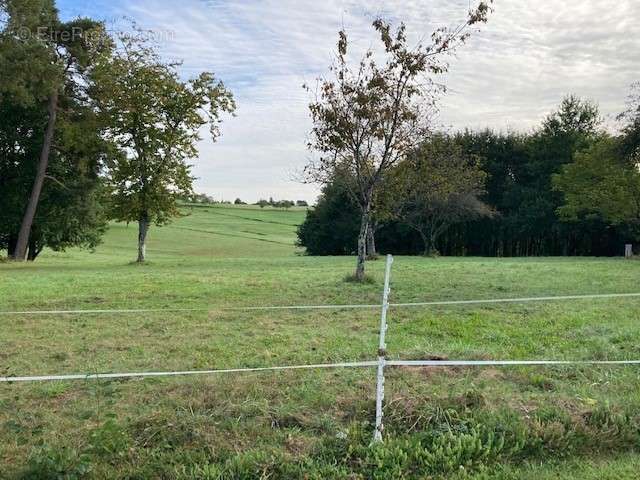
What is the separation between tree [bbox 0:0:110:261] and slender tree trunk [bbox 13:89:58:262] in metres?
0.04

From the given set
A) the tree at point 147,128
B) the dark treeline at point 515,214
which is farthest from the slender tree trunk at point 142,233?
the dark treeline at point 515,214

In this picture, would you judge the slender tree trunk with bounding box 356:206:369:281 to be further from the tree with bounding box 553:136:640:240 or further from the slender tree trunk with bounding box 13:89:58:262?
the tree with bounding box 553:136:640:240

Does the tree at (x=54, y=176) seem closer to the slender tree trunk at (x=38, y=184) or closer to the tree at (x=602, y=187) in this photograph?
the slender tree trunk at (x=38, y=184)

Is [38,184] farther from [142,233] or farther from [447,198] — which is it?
[447,198]

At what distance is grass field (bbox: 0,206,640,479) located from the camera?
3.49 metres

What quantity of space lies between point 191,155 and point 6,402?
2334cm

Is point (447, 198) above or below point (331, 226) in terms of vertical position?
above

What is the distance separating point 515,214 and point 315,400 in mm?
39194

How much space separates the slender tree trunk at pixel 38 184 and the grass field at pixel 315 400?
785 inches

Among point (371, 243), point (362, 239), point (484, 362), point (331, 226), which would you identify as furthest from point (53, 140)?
point (484, 362)


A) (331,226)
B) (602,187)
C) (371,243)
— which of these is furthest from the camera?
(331,226)

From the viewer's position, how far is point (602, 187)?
3098cm

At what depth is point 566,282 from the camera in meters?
12.9

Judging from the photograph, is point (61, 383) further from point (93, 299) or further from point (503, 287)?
point (503, 287)
